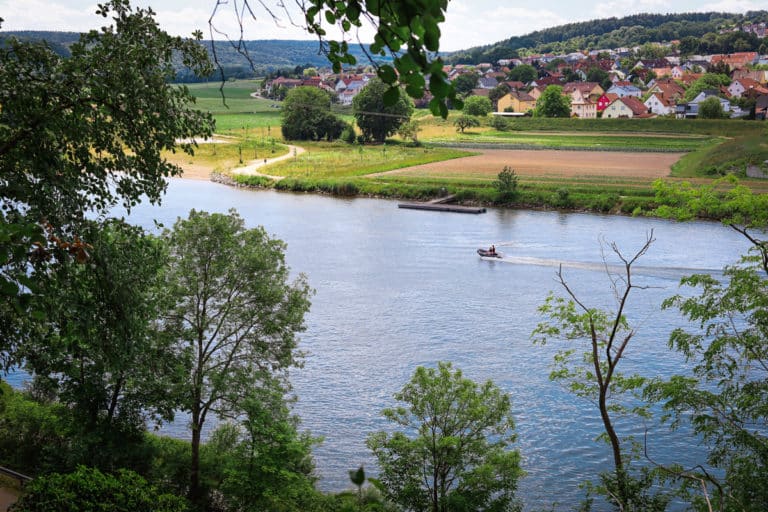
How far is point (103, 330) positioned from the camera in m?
6.75

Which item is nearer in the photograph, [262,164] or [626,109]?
[262,164]

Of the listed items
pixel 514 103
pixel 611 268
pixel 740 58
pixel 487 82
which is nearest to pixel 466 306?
pixel 611 268

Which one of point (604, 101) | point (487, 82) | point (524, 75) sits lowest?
point (604, 101)

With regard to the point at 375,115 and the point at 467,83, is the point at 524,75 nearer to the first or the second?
the point at 467,83

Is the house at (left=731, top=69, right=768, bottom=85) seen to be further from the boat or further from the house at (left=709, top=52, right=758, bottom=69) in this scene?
the boat

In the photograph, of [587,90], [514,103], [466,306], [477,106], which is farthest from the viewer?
[587,90]

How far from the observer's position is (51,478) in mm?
8305

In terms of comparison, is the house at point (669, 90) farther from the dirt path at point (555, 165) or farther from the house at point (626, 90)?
the dirt path at point (555, 165)

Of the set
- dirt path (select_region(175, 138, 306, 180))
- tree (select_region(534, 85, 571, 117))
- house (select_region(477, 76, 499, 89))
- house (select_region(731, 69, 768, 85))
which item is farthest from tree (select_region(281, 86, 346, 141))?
house (select_region(731, 69, 768, 85))

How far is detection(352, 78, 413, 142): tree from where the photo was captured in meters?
66.9

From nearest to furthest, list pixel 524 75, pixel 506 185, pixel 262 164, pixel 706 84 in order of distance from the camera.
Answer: pixel 506 185 < pixel 262 164 < pixel 706 84 < pixel 524 75

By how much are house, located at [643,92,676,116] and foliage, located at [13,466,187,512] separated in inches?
3379

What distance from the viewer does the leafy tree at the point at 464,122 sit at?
77250 mm

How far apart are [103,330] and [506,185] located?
38429mm
